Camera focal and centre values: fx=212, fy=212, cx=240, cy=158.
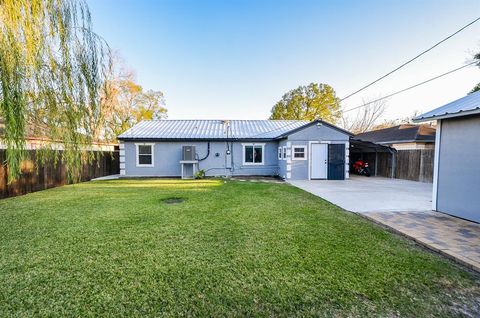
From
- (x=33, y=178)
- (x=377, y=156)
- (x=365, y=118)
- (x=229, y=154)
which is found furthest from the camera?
(x=365, y=118)

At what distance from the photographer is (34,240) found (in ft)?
11.3

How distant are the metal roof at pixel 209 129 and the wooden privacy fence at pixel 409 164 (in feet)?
17.0

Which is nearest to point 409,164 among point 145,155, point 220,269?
point 220,269

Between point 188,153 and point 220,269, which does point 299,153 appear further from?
point 220,269

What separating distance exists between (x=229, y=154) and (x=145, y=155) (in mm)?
4896

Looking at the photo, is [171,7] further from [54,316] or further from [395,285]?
[395,285]

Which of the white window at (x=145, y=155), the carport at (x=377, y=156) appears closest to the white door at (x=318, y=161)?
the carport at (x=377, y=156)

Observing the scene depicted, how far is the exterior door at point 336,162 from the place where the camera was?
11.0 meters

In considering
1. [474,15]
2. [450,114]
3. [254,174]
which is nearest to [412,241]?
[450,114]

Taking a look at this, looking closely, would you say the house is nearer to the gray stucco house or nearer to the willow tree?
the gray stucco house

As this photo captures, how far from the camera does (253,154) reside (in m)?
12.8

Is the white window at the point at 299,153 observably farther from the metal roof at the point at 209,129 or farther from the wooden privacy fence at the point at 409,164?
the wooden privacy fence at the point at 409,164

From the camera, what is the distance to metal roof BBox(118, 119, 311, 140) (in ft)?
40.9

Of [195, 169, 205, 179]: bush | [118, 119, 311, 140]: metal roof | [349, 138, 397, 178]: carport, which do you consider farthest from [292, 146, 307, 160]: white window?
[195, 169, 205, 179]: bush
